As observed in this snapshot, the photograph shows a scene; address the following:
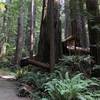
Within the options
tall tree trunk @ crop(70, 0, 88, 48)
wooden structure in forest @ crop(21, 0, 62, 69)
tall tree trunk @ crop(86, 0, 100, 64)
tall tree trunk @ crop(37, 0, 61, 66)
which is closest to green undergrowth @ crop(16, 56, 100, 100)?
tall tree trunk @ crop(86, 0, 100, 64)

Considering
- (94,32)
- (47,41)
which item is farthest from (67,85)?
(47,41)

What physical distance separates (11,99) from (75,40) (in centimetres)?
805

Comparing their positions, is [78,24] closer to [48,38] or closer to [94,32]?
[48,38]

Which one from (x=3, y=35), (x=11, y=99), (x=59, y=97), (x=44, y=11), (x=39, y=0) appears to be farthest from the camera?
(x=39, y=0)

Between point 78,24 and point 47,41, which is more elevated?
point 78,24

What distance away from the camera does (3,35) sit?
98.3 feet

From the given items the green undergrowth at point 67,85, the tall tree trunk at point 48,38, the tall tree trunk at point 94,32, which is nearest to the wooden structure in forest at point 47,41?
the tall tree trunk at point 48,38

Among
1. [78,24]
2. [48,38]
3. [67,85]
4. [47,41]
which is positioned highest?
[78,24]

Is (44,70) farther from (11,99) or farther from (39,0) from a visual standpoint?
(39,0)

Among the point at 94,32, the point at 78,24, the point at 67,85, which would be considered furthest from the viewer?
the point at 78,24

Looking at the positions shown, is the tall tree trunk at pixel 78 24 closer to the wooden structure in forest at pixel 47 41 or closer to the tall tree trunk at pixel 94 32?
the tall tree trunk at pixel 94 32

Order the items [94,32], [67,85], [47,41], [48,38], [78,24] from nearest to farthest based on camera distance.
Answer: [67,85] → [94,32] → [48,38] → [47,41] → [78,24]

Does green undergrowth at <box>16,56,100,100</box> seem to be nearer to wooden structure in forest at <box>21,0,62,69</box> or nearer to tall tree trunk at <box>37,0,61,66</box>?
wooden structure in forest at <box>21,0,62,69</box>

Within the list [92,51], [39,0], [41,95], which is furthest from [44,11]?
[39,0]
